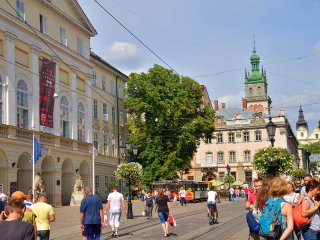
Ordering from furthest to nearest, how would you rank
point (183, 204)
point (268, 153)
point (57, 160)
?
point (183, 204) < point (57, 160) < point (268, 153)

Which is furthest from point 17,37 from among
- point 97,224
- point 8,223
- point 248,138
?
point 248,138

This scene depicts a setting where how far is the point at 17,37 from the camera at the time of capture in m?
35.4

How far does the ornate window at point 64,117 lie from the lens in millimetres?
41928

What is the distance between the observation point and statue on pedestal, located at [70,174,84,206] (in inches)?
1700

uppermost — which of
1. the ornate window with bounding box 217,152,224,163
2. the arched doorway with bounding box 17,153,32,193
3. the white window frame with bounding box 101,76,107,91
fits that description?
the white window frame with bounding box 101,76,107,91

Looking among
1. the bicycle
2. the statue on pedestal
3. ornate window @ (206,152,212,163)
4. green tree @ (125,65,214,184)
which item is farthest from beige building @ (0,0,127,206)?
ornate window @ (206,152,212,163)

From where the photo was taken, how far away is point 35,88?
37.6 meters

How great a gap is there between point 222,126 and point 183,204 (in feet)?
170

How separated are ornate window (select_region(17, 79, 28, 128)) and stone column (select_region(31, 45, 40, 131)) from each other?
612mm

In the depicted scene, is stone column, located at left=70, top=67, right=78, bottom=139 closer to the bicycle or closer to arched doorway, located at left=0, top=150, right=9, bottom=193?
arched doorway, located at left=0, top=150, right=9, bottom=193

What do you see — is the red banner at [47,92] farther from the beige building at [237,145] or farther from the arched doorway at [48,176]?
the beige building at [237,145]

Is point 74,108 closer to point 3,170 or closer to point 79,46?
point 79,46

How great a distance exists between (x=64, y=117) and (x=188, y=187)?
1911cm

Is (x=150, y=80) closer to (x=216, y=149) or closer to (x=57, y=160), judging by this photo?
(x=57, y=160)
